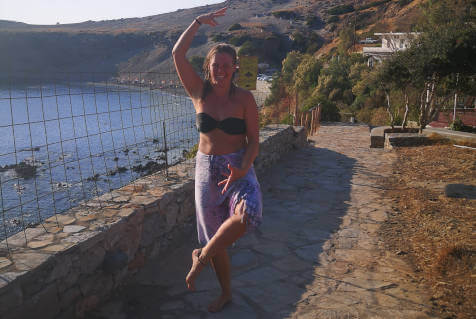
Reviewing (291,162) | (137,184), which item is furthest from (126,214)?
(291,162)

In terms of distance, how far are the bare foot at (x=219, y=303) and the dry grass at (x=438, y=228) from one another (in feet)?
4.87

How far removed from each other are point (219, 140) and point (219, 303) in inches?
45.7

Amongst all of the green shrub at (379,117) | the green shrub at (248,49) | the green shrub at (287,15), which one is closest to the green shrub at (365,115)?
the green shrub at (379,117)

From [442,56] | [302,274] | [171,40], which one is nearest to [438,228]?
[302,274]

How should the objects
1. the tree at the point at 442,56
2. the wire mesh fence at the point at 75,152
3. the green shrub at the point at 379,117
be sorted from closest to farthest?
1. the tree at the point at 442,56
2. the wire mesh fence at the point at 75,152
3. the green shrub at the point at 379,117

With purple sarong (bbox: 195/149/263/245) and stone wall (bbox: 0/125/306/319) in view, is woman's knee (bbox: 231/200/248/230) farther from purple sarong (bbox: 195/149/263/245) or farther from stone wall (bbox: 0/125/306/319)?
stone wall (bbox: 0/125/306/319)

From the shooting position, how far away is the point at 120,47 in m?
70.1

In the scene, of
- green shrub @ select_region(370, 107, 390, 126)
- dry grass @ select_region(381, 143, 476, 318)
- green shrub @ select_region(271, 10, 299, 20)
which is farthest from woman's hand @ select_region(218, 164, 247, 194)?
green shrub @ select_region(271, 10, 299, 20)

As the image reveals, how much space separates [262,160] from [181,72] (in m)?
4.10

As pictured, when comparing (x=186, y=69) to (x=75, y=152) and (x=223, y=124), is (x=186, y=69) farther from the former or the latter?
(x=75, y=152)

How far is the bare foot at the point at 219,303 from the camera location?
2.96m

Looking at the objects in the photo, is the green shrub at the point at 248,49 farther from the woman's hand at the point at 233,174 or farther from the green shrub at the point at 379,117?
the woman's hand at the point at 233,174

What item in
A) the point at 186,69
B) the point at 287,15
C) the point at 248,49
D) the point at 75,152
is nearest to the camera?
the point at 186,69

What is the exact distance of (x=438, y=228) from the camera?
4535 mm
